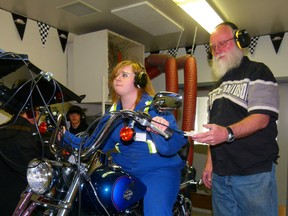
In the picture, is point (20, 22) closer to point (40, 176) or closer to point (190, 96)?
point (190, 96)

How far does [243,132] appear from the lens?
5.16 feet

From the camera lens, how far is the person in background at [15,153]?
2299 millimetres

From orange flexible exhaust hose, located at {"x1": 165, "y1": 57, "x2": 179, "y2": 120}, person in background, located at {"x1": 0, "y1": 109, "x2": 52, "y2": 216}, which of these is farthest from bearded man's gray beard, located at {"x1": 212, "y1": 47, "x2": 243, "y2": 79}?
orange flexible exhaust hose, located at {"x1": 165, "y1": 57, "x2": 179, "y2": 120}

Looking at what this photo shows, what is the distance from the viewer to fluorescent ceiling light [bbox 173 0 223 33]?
2.79 metres

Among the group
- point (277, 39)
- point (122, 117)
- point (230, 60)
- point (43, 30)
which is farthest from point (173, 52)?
point (122, 117)

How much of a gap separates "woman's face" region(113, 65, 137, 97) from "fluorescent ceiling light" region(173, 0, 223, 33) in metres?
1.32

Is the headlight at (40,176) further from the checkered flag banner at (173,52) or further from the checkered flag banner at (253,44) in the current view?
the checkered flag banner at (173,52)

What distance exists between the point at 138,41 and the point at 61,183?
3.63 metres

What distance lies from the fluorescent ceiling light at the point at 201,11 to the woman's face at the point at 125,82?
1.32m

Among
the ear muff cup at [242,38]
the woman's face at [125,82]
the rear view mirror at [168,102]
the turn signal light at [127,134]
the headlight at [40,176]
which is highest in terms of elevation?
the ear muff cup at [242,38]

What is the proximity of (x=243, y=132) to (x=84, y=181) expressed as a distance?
0.92m

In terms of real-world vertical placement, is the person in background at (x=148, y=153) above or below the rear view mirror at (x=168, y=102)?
below

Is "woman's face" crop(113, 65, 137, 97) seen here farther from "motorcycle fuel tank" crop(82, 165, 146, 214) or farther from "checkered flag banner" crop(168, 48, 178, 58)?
"checkered flag banner" crop(168, 48, 178, 58)

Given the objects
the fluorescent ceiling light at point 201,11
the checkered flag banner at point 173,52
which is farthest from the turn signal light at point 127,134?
the checkered flag banner at point 173,52
